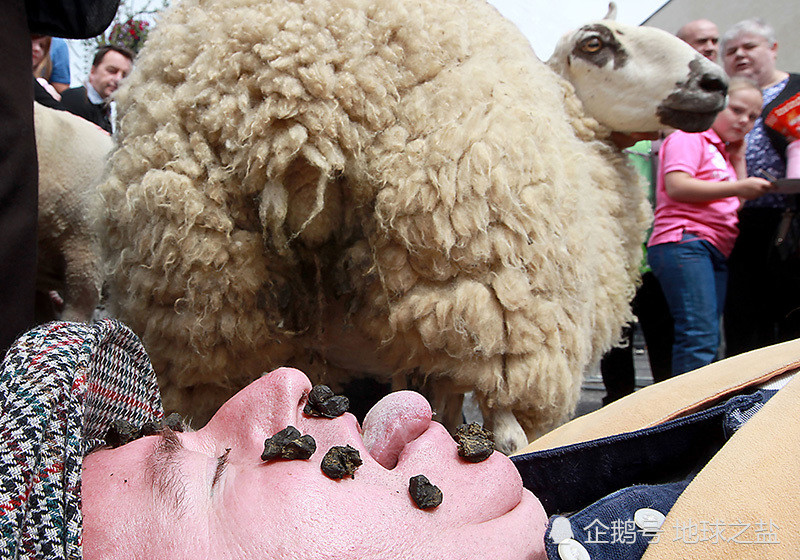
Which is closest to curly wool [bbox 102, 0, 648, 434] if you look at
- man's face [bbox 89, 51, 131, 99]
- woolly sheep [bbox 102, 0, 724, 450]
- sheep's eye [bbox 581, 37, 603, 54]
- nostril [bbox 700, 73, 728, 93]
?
woolly sheep [bbox 102, 0, 724, 450]

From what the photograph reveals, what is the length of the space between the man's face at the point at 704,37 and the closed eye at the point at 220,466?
258 cm

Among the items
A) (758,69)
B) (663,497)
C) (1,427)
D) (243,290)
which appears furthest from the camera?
(758,69)

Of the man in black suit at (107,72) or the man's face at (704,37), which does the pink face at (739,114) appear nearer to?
the man's face at (704,37)

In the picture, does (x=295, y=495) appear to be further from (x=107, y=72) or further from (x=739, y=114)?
(x=107, y=72)

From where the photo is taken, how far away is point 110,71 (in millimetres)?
2611

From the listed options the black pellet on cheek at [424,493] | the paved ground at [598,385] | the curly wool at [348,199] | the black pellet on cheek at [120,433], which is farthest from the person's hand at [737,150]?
the black pellet on cheek at [120,433]

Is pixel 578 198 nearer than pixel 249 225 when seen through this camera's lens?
No

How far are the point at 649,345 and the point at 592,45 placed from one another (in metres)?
1.40

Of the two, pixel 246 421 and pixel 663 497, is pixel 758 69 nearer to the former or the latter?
pixel 663 497

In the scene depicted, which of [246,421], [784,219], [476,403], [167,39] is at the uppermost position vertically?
[167,39]

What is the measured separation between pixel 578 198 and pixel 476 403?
49cm

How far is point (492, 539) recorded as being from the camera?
0.56 meters

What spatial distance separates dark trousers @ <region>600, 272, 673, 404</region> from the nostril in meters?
0.98

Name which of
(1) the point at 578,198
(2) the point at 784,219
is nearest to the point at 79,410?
(1) the point at 578,198
